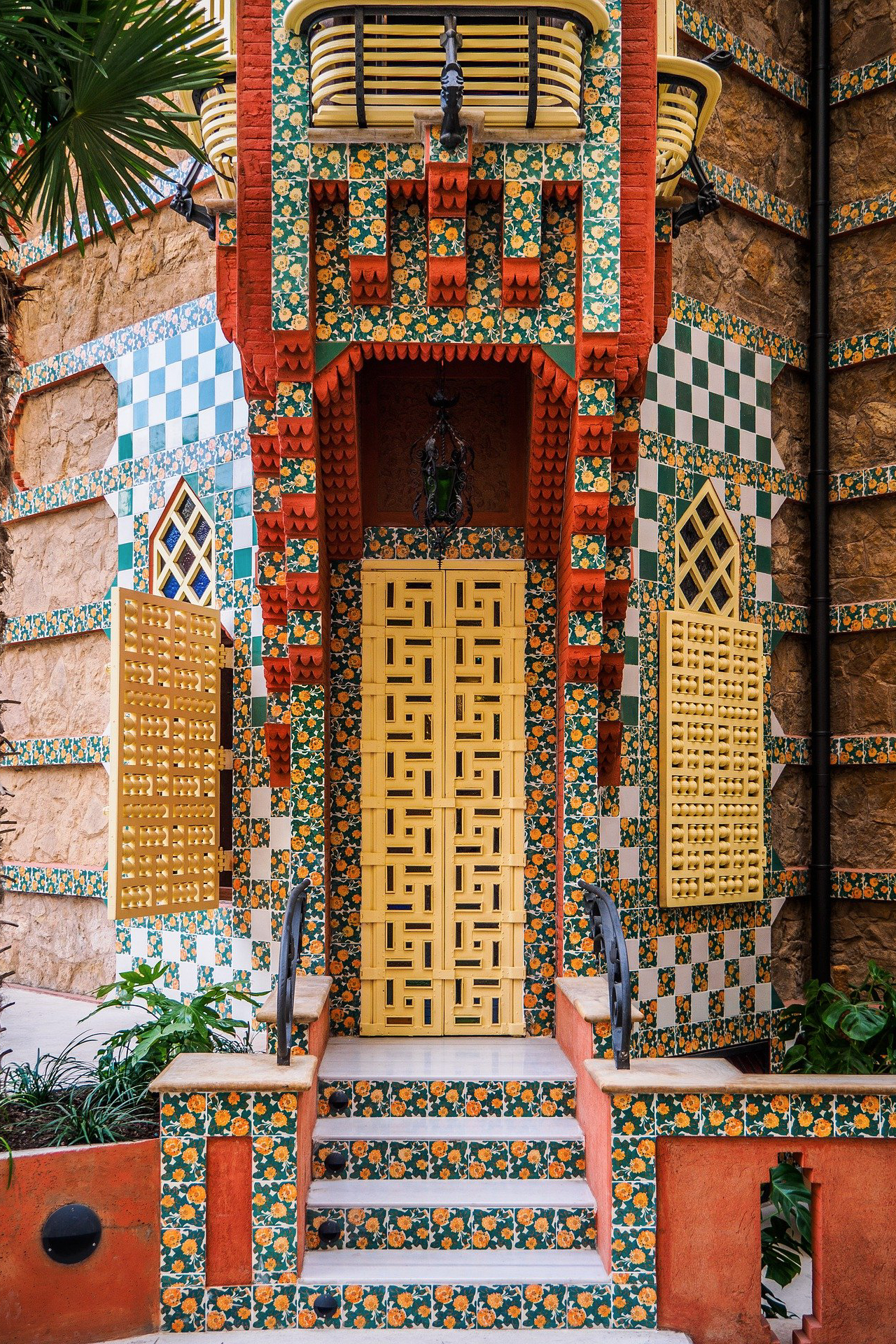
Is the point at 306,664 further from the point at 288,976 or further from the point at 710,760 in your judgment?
the point at 710,760

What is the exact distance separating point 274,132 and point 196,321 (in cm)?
271

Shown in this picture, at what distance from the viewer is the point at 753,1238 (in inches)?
210

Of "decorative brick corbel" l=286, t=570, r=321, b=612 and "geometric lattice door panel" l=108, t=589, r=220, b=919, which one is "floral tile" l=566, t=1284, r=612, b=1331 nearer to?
"geometric lattice door panel" l=108, t=589, r=220, b=919

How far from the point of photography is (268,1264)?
17.5ft

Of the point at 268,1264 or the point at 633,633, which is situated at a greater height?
the point at 633,633

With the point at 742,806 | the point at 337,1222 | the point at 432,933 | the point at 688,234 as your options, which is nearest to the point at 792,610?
the point at 742,806

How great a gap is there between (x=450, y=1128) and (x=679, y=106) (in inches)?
227

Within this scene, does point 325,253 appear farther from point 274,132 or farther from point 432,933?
point 432,933

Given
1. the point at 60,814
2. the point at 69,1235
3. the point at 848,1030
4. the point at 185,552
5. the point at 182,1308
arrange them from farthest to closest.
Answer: the point at 60,814 < the point at 185,552 < the point at 848,1030 < the point at 182,1308 < the point at 69,1235

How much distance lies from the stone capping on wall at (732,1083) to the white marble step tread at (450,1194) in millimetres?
676

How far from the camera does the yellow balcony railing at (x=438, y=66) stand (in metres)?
5.91

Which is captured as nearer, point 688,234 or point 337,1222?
point 337,1222

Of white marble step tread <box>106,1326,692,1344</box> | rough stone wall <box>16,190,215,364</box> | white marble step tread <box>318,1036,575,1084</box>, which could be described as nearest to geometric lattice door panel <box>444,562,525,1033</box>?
white marble step tread <box>318,1036,575,1084</box>

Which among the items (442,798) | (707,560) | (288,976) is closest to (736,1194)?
(288,976)
